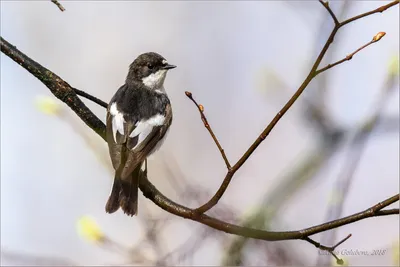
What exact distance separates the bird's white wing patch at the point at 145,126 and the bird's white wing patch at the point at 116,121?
8 cm

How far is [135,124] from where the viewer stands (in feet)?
11.1

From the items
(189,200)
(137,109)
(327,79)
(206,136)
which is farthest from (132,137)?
(206,136)

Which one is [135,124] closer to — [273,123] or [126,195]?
[126,195]

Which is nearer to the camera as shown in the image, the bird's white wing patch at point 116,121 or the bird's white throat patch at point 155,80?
the bird's white wing patch at point 116,121

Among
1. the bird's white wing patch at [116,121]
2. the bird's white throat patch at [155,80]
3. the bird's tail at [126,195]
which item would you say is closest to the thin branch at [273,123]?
the bird's tail at [126,195]

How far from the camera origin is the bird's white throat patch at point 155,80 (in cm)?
401

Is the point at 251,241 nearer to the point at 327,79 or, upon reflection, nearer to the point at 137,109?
the point at 327,79

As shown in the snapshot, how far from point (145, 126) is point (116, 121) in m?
0.23

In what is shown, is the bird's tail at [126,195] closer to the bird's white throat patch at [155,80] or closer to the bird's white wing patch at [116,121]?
the bird's white wing patch at [116,121]

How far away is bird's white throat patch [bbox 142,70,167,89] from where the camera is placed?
4012 millimetres

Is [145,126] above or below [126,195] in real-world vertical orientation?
above

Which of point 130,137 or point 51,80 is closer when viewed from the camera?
point 51,80

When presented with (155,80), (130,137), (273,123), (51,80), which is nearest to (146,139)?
(130,137)

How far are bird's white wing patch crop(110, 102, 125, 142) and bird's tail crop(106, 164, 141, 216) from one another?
22cm
